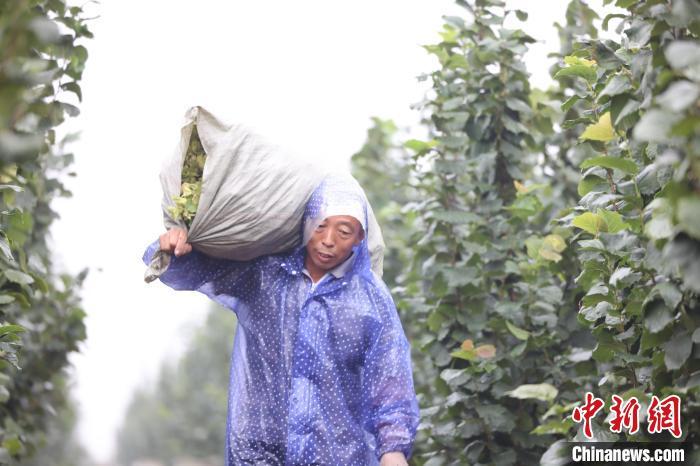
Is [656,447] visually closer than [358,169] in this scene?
Yes

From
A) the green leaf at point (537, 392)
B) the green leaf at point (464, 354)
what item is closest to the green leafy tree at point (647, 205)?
the green leaf at point (537, 392)

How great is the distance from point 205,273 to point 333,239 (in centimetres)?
57

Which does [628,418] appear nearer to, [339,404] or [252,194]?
[339,404]

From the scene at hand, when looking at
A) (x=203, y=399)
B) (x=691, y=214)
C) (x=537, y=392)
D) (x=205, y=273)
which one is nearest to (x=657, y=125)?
(x=691, y=214)

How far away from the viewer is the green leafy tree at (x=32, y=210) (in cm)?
203

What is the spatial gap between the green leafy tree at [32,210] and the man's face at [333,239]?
3.74 feet

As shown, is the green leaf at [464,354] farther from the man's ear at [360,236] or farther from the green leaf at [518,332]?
the man's ear at [360,236]

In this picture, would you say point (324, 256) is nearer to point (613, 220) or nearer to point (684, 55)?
point (613, 220)

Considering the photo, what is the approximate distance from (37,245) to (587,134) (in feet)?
11.2

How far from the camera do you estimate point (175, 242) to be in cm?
375

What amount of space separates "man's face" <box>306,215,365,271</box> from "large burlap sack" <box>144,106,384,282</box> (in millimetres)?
143

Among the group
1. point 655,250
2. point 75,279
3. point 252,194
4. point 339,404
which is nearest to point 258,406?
point 339,404

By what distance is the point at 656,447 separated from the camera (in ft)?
9.84
